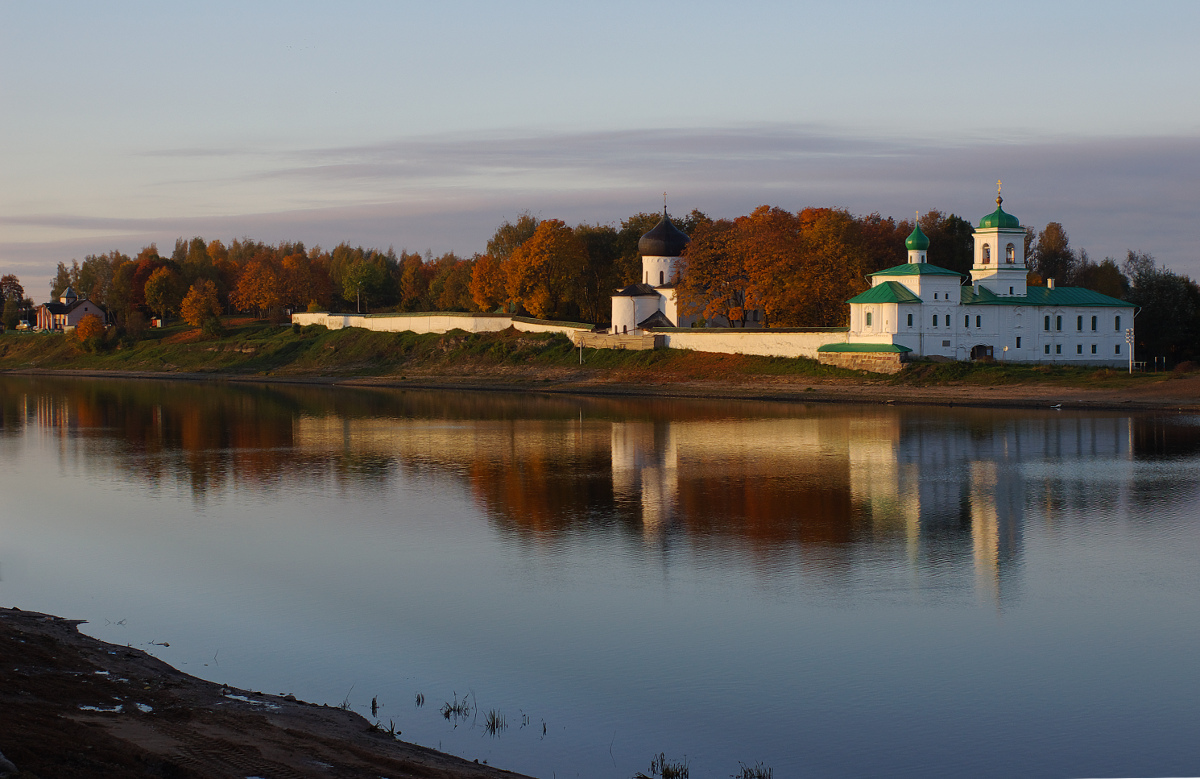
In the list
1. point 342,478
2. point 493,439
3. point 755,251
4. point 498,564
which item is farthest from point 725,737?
point 755,251

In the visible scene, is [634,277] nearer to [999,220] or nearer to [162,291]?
[999,220]

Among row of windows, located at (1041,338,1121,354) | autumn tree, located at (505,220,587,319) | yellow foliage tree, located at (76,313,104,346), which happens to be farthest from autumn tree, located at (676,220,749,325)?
yellow foliage tree, located at (76,313,104,346)

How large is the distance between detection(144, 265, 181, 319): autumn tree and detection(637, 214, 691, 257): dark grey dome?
5022 cm

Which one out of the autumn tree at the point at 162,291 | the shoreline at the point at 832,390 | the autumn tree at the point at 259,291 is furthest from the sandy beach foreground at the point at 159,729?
the autumn tree at the point at 162,291

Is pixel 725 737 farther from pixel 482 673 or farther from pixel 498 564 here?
pixel 498 564

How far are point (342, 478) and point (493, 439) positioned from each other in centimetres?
924

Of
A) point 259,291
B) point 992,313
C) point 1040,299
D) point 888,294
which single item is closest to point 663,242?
point 888,294

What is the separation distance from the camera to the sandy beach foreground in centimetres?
797

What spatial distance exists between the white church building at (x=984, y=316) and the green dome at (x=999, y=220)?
49mm

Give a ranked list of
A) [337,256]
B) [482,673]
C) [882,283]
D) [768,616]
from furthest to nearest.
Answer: [337,256]
[882,283]
[768,616]
[482,673]

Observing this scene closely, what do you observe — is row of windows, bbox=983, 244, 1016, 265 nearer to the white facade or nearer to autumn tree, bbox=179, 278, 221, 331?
the white facade

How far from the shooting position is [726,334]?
195ft

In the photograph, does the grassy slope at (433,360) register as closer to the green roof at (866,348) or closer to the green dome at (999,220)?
the green roof at (866,348)

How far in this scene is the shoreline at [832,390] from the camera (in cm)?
4400
